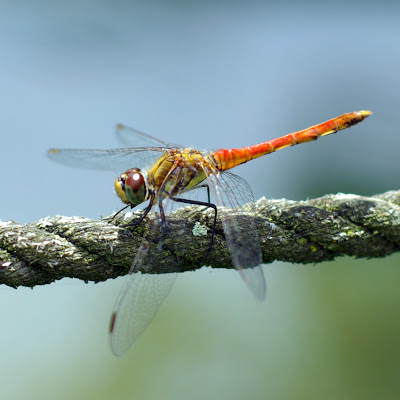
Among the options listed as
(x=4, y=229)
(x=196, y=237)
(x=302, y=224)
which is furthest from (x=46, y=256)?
(x=302, y=224)

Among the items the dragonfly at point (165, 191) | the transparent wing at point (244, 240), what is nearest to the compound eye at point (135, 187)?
the dragonfly at point (165, 191)

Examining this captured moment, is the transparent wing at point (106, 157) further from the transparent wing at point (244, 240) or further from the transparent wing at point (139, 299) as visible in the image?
the transparent wing at point (139, 299)

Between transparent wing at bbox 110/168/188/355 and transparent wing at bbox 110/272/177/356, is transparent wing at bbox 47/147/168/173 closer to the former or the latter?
transparent wing at bbox 110/168/188/355

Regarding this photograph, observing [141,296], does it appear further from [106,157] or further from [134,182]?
[106,157]

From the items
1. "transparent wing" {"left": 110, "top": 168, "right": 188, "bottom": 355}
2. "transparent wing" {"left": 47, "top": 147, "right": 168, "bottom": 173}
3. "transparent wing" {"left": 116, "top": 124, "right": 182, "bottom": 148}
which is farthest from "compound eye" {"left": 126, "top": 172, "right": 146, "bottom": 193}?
"transparent wing" {"left": 116, "top": 124, "right": 182, "bottom": 148}

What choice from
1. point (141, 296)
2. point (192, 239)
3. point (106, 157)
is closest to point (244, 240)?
point (192, 239)

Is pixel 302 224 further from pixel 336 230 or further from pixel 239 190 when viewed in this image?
pixel 239 190

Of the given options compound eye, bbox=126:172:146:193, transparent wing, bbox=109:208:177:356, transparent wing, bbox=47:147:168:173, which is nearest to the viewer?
transparent wing, bbox=109:208:177:356
